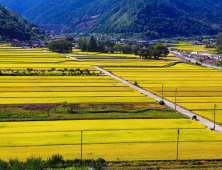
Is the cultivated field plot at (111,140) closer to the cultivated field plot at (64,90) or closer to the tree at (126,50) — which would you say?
the cultivated field plot at (64,90)

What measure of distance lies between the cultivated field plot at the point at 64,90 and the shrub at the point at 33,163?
21.9 meters

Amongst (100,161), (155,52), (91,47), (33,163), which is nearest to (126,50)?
(91,47)

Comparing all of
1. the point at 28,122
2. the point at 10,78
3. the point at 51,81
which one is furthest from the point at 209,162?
the point at 10,78

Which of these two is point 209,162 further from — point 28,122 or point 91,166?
point 28,122

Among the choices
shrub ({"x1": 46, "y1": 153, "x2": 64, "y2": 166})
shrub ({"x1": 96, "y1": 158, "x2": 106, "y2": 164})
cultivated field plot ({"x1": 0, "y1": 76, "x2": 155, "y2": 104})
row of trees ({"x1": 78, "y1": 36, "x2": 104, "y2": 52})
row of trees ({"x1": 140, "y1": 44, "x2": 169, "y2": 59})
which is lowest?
shrub ({"x1": 96, "y1": 158, "x2": 106, "y2": 164})

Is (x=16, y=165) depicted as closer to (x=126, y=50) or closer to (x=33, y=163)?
(x=33, y=163)

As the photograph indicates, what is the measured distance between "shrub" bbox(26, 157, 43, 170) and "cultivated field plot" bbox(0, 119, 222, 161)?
6.47 feet

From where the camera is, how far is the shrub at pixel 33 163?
22734 mm

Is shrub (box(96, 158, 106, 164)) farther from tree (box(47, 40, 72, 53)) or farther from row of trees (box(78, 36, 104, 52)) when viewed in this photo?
row of trees (box(78, 36, 104, 52))

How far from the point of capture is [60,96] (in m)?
49.5

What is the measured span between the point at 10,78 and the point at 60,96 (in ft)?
69.7

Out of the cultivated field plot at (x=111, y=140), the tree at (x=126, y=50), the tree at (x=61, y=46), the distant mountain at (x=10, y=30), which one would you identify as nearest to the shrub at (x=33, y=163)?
the cultivated field plot at (x=111, y=140)

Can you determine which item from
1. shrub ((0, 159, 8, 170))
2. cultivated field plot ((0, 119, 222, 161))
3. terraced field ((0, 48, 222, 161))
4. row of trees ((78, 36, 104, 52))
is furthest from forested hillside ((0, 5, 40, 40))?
shrub ((0, 159, 8, 170))

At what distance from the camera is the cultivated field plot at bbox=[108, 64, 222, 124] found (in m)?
44.7
